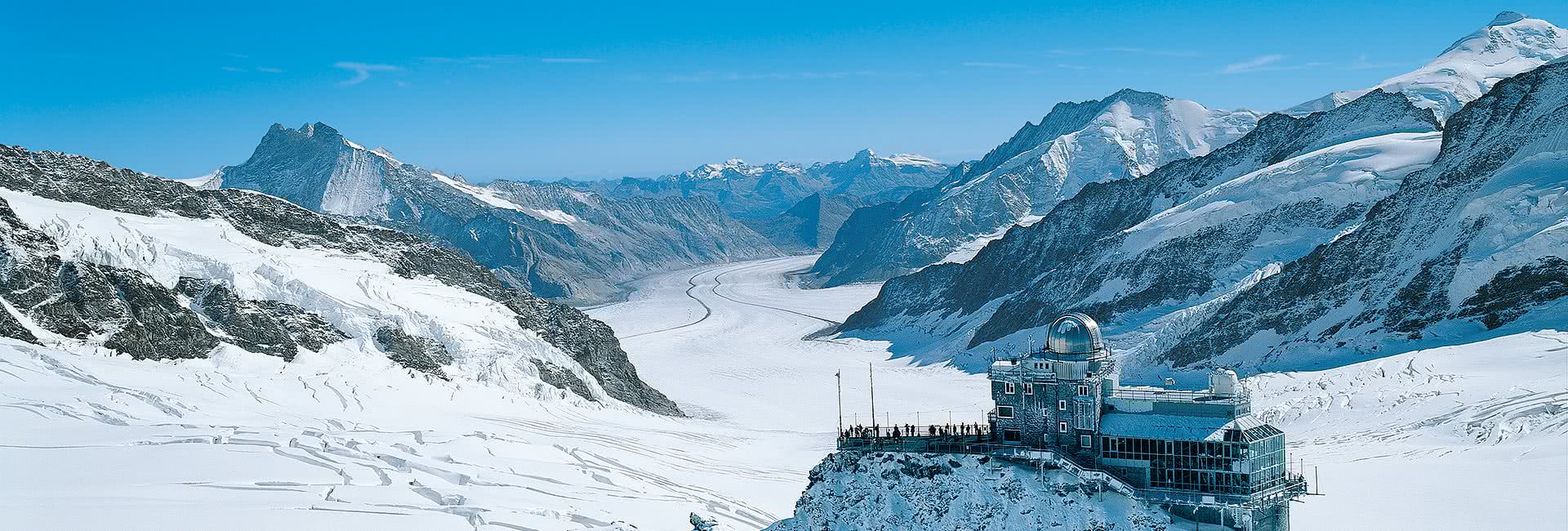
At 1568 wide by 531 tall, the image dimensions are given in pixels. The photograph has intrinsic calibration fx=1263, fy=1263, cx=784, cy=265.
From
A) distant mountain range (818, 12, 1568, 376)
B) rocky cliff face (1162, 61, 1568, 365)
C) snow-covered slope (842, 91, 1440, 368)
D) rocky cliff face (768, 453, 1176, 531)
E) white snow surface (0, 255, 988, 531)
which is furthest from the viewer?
snow-covered slope (842, 91, 1440, 368)

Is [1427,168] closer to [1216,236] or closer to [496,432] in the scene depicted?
[1216,236]

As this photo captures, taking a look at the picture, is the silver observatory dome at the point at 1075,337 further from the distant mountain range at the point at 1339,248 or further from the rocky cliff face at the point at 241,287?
the rocky cliff face at the point at 241,287

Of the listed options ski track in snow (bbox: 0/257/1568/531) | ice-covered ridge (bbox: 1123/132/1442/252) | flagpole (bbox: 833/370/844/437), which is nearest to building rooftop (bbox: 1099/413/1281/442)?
ski track in snow (bbox: 0/257/1568/531)

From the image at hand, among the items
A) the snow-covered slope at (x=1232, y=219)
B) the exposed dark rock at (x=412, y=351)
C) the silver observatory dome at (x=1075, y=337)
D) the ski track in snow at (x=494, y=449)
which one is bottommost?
the ski track in snow at (x=494, y=449)

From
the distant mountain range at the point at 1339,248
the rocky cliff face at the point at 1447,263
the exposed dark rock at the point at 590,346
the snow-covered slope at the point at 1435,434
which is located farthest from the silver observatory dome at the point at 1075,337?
the exposed dark rock at the point at 590,346

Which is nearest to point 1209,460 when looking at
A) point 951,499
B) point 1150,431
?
point 1150,431

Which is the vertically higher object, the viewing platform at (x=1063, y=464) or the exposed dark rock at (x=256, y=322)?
the exposed dark rock at (x=256, y=322)

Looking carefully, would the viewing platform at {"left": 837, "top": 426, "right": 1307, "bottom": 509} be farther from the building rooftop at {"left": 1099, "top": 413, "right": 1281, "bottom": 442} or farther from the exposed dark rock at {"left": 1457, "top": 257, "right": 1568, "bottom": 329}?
the exposed dark rock at {"left": 1457, "top": 257, "right": 1568, "bottom": 329}
